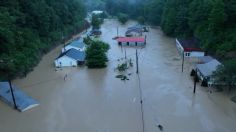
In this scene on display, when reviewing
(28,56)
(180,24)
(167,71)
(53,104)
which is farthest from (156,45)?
(53,104)

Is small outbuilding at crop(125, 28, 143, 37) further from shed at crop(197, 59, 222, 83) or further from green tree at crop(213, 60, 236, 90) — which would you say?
green tree at crop(213, 60, 236, 90)

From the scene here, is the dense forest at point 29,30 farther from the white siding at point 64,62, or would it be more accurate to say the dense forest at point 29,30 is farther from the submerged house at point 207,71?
the submerged house at point 207,71

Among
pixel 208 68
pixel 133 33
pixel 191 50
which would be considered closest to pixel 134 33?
pixel 133 33

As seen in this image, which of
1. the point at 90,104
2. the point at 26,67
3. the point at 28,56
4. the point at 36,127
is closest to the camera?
the point at 36,127

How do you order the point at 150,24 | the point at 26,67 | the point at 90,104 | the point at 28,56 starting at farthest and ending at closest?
the point at 150,24, the point at 28,56, the point at 26,67, the point at 90,104

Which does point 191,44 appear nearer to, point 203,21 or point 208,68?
point 203,21

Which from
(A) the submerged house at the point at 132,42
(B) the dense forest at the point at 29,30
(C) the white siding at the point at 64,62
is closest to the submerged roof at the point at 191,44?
(A) the submerged house at the point at 132,42

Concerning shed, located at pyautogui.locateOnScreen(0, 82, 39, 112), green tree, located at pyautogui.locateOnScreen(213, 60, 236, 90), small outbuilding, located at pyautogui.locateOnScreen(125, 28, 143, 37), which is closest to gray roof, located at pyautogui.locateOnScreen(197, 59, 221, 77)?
green tree, located at pyautogui.locateOnScreen(213, 60, 236, 90)

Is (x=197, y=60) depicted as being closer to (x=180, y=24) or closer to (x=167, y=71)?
(x=167, y=71)

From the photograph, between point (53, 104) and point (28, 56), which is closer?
point (53, 104)
